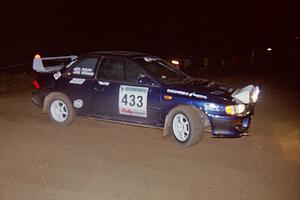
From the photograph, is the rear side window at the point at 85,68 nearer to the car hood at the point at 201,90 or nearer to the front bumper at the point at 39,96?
the front bumper at the point at 39,96

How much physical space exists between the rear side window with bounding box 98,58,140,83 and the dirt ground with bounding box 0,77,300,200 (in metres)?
1.01

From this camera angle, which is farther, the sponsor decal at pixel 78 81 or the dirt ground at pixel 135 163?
the sponsor decal at pixel 78 81

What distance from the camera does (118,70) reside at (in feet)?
26.9

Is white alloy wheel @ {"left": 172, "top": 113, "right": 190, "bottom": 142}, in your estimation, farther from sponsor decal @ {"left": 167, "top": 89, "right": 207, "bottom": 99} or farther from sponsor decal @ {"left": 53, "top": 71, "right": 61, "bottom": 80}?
sponsor decal @ {"left": 53, "top": 71, "right": 61, "bottom": 80}

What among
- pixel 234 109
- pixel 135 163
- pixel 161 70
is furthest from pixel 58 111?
pixel 234 109

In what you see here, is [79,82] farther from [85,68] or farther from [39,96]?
[39,96]

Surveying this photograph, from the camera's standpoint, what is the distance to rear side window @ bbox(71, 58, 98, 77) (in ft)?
27.9

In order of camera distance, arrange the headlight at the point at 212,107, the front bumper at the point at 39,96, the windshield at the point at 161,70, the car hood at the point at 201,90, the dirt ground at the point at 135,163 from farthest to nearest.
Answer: the front bumper at the point at 39,96 < the windshield at the point at 161,70 < the car hood at the point at 201,90 < the headlight at the point at 212,107 < the dirt ground at the point at 135,163

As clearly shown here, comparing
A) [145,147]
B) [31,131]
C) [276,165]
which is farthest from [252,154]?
[31,131]

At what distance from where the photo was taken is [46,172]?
607cm

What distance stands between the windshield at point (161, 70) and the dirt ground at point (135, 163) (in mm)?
1031

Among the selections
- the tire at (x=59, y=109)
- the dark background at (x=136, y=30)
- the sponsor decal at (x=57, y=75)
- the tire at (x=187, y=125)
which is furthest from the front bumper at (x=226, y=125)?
the dark background at (x=136, y=30)

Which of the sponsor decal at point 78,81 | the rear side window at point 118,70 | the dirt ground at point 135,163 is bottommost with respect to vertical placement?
the dirt ground at point 135,163

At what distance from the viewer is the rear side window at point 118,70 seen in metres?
8.02
